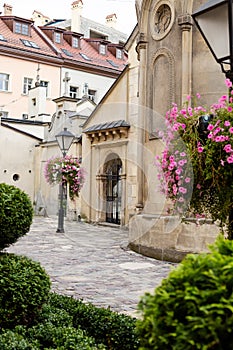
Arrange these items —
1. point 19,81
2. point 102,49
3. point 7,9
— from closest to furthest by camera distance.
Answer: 1. point 19,81
2. point 102,49
3. point 7,9

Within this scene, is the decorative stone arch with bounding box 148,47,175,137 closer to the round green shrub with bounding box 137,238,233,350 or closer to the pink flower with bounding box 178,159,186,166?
the pink flower with bounding box 178,159,186,166

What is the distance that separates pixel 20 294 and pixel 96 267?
4.56 meters

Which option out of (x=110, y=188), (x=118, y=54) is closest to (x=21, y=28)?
(x=118, y=54)

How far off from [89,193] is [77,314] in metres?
14.1

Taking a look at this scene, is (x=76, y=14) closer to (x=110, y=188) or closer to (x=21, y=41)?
(x=21, y=41)

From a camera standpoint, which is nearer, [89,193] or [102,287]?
[102,287]

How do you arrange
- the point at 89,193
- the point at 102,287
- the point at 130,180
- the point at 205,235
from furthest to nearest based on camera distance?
the point at 89,193 → the point at 130,180 → the point at 205,235 → the point at 102,287

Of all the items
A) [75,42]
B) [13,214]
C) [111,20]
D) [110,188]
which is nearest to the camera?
[13,214]

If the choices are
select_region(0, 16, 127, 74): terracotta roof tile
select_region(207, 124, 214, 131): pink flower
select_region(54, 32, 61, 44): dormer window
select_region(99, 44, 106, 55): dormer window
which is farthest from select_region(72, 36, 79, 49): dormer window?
select_region(207, 124, 214, 131): pink flower

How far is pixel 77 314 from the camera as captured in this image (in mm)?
4340

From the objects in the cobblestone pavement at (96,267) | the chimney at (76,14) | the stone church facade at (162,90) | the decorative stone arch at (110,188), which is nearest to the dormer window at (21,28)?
the chimney at (76,14)

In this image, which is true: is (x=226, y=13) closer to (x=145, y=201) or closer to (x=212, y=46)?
(x=212, y=46)

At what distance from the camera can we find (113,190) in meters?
17.7

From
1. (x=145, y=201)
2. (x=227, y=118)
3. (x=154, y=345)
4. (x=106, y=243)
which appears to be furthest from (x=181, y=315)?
(x=106, y=243)
